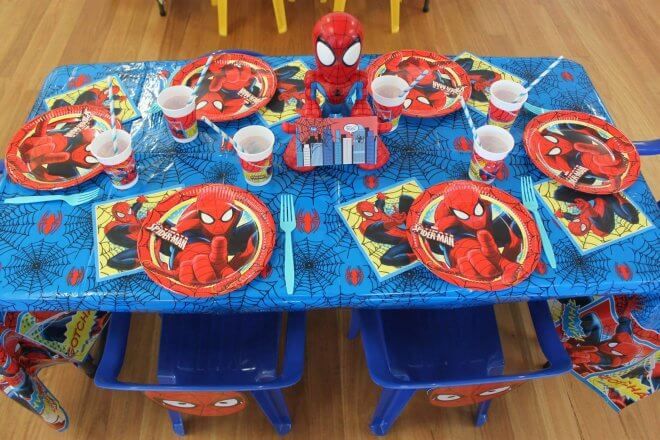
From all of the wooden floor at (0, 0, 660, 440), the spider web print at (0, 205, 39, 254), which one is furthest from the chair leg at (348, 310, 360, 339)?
the spider web print at (0, 205, 39, 254)

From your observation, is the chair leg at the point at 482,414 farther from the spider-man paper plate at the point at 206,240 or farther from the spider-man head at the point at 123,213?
the spider-man head at the point at 123,213

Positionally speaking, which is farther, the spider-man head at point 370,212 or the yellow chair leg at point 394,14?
the yellow chair leg at point 394,14

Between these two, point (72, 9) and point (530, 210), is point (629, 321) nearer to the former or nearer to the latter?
point (530, 210)

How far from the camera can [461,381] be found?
799mm

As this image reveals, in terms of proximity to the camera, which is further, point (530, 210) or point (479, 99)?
point (479, 99)

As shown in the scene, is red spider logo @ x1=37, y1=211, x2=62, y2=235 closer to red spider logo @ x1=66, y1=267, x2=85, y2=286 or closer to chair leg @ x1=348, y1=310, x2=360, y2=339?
red spider logo @ x1=66, y1=267, x2=85, y2=286

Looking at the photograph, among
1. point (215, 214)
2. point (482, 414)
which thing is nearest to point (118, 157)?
point (215, 214)

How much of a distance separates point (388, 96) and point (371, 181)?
200 mm

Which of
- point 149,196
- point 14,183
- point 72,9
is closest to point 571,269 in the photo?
point 149,196

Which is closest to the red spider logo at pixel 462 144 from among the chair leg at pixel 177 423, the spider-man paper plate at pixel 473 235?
the spider-man paper plate at pixel 473 235

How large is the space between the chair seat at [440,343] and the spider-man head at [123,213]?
0.51m

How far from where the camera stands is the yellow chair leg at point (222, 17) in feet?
7.61

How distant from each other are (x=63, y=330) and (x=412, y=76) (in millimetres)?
1018

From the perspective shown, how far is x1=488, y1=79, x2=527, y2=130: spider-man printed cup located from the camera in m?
1.03
